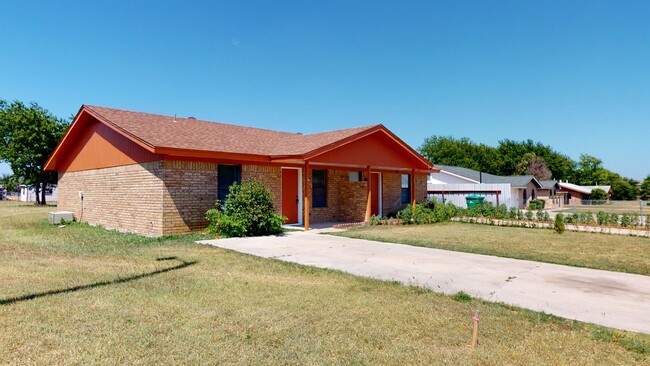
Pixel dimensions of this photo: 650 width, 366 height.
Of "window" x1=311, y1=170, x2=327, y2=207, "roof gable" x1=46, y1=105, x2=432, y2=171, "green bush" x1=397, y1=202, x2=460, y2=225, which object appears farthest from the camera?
"green bush" x1=397, y1=202, x2=460, y2=225

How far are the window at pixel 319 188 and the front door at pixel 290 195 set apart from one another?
93 centimetres

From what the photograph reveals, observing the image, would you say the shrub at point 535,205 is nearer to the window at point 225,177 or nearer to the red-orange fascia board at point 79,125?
the window at point 225,177

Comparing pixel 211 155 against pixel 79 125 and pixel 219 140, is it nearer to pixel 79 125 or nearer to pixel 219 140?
pixel 219 140

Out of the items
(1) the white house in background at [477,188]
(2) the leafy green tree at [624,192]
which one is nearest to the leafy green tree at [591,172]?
(2) the leafy green tree at [624,192]

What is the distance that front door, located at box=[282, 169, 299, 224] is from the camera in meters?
15.6

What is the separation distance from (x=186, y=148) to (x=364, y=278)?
764cm

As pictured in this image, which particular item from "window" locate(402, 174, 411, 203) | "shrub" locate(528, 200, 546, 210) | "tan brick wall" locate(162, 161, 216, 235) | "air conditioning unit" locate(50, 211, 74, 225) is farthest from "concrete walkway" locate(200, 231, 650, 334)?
"shrub" locate(528, 200, 546, 210)

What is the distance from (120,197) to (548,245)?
1417 cm

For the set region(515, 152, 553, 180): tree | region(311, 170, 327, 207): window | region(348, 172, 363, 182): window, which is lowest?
region(311, 170, 327, 207): window

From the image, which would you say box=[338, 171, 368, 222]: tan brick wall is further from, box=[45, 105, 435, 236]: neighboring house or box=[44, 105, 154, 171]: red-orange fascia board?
box=[44, 105, 154, 171]: red-orange fascia board

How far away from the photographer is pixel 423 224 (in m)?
17.4

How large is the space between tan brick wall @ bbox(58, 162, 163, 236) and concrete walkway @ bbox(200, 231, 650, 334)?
2.87m

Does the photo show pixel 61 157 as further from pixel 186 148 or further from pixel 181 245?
pixel 181 245

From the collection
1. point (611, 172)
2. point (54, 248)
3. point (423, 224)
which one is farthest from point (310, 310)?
point (611, 172)
